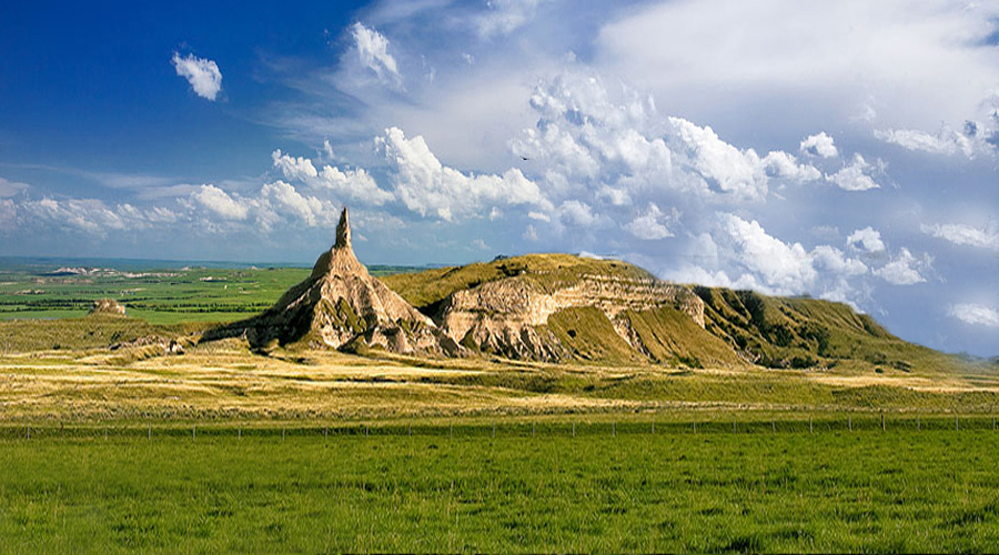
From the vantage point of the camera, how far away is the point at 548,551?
50.0ft

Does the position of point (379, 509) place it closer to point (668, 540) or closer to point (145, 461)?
point (668, 540)

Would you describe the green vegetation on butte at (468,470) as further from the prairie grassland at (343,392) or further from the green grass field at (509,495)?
the prairie grassland at (343,392)

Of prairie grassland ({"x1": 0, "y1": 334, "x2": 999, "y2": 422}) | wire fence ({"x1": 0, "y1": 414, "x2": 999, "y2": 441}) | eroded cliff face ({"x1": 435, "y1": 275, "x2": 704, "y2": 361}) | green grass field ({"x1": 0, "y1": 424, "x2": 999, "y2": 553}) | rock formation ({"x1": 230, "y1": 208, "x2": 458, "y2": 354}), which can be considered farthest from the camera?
eroded cliff face ({"x1": 435, "y1": 275, "x2": 704, "y2": 361})

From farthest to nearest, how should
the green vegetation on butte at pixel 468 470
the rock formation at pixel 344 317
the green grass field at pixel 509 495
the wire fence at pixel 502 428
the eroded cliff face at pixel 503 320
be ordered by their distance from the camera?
the eroded cliff face at pixel 503 320 → the rock formation at pixel 344 317 → the wire fence at pixel 502 428 → the green vegetation on butte at pixel 468 470 → the green grass field at pixel 509 495

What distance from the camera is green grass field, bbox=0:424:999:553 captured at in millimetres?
16234

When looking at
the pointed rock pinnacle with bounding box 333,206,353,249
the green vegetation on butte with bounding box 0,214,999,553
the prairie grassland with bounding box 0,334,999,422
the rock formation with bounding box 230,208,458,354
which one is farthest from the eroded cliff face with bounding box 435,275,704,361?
the green vegetation on butte with bounding box 0,214,999,553

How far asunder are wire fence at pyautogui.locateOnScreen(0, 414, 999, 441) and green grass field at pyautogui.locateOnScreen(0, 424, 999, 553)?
18.3 feet

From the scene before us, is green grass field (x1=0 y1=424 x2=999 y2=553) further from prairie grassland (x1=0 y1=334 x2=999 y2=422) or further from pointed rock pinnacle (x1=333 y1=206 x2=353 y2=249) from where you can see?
pointed rock pinnacle (x1=333 y1=206 x2=353 y2=249)

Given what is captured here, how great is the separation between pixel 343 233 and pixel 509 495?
156957 mm

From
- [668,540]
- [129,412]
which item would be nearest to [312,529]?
[668,540]

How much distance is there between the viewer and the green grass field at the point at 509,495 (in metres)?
16.2

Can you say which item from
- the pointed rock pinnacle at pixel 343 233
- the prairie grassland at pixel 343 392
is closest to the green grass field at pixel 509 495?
the prairie grassland at pixel 343 392

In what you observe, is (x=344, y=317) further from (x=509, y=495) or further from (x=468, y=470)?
(x=509, y=495)

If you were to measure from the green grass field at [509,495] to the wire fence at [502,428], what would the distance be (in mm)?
5591
